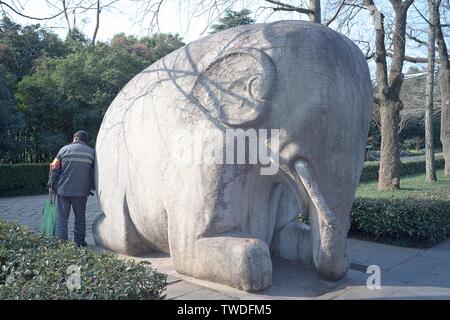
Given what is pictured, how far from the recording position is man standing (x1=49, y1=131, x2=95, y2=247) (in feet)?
18.4

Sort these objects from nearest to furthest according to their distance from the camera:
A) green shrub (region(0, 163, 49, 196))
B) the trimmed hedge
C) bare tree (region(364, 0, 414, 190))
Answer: bare tree (region(364, 0, 414, 190)), green shrub (region(0, 163, 49, 196)), the trimmed hedge

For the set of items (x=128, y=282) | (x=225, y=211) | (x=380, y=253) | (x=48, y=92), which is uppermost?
(x=48, y=92)

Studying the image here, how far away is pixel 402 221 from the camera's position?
22.9 feet

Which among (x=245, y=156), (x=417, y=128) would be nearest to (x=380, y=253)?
(x=245, y=156)

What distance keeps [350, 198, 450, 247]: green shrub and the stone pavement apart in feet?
1.14

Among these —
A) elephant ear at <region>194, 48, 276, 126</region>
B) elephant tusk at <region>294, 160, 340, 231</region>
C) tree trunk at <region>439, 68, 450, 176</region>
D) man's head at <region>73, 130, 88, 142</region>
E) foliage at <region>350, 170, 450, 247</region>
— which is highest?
tree trunk at <region>439, 68, 450, 176</region>

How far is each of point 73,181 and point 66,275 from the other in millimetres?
2623

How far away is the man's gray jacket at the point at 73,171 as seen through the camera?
18.4ft

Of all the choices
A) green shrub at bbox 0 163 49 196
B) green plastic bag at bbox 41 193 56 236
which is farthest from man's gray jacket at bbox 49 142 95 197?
green shrub at bbox 0 163 49 196

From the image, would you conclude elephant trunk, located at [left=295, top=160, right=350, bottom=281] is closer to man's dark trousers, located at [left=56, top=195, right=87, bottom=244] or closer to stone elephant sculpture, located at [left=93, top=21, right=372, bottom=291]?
stone elephant sculpture, located at [left=93, top=21, right=372, bottom=291]

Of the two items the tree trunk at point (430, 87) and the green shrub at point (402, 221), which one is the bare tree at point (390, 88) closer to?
the tree trunk at point (430, 87)

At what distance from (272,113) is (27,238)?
2.50m
